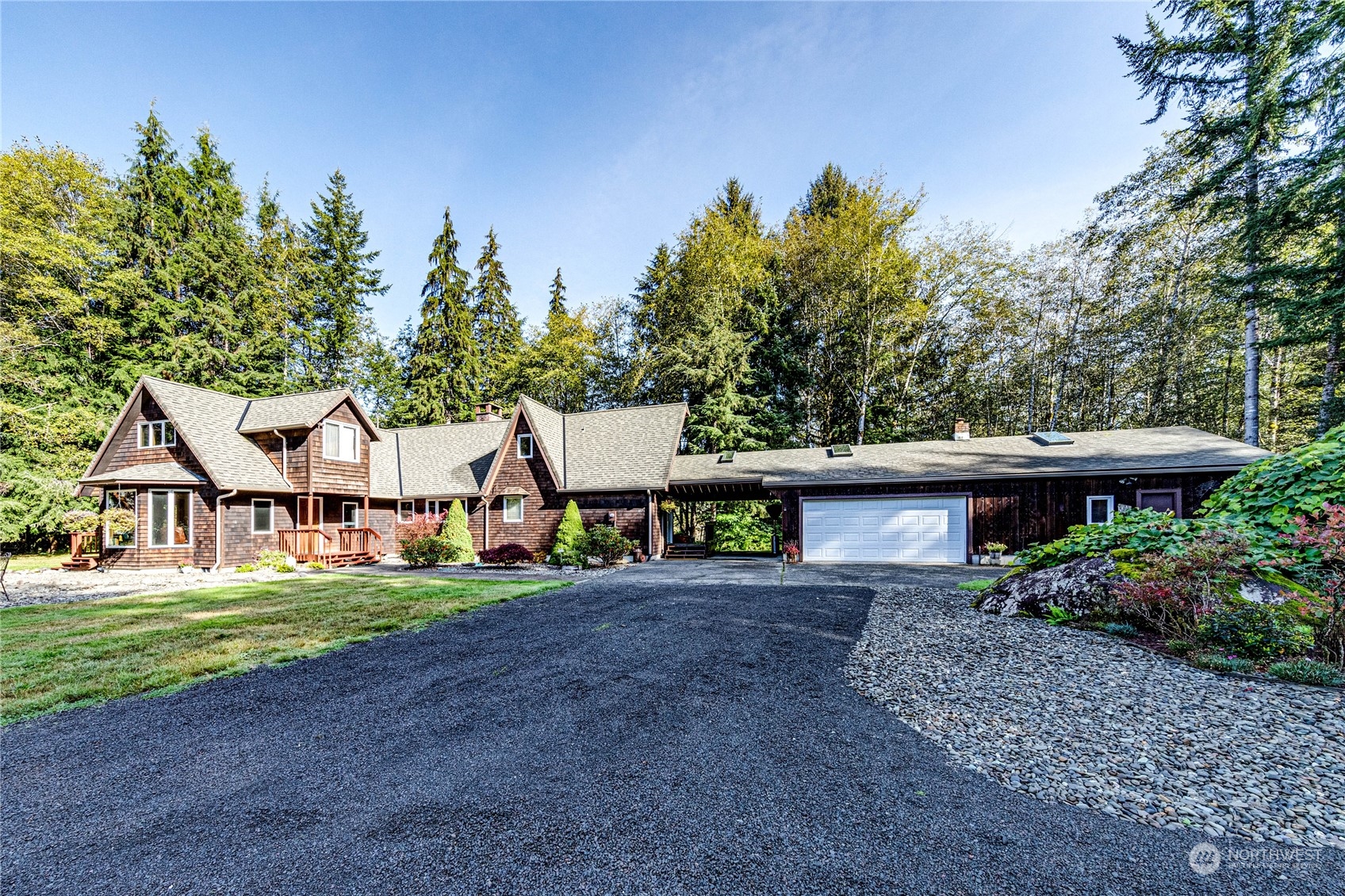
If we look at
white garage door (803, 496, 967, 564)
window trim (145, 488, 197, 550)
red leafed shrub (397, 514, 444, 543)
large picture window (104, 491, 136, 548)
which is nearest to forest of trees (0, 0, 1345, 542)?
large picture window (104, 491, 136, 548)

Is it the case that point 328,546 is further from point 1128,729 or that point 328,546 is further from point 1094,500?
point 1094,500

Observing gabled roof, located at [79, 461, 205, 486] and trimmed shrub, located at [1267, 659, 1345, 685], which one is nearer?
trimmed shrub, located at [1267, 659, 1345, 685]

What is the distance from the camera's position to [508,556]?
623 inches

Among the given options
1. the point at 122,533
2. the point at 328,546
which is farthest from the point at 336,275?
the point at 328,546

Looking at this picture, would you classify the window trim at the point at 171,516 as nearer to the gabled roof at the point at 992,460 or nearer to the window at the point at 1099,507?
the gabled roof at the point at 992,460

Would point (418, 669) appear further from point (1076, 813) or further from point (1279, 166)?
point (1279, 166)

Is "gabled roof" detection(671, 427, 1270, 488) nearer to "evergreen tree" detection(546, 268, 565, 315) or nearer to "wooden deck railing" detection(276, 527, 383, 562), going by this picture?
"wooden deck railing" detection(276, 527, 383, 562)

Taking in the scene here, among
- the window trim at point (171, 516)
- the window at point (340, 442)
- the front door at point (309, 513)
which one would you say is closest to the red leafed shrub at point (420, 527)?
the front door at point (309, 513)

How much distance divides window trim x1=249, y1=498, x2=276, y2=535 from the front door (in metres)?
0.69

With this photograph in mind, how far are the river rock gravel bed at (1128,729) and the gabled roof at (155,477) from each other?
18.0m

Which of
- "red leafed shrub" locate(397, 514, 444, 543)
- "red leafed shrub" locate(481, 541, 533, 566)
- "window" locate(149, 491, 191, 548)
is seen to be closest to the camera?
"window" locate(149, 491, 191, 548)

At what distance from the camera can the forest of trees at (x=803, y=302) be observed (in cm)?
1325

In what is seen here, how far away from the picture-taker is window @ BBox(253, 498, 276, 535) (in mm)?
15195

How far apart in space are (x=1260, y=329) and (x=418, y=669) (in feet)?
99.8
